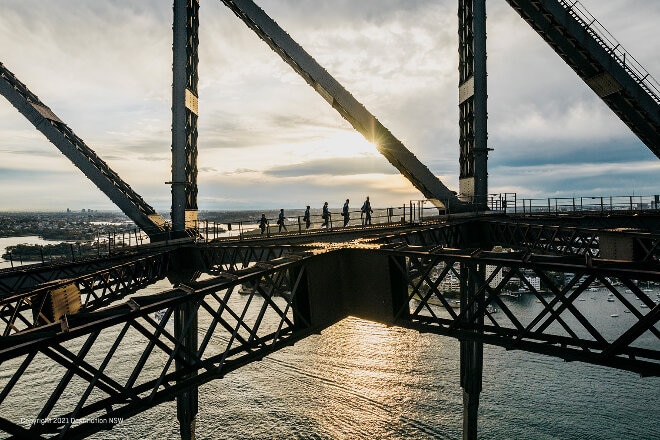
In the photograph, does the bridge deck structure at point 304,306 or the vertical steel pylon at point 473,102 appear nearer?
the bridge deck structure at point 304,306

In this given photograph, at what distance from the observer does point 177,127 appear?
74.8 ft

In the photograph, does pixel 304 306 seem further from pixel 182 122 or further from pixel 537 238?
pixel 182 122

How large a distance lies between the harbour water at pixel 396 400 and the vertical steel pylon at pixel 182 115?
27.2m

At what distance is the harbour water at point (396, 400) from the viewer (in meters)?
38.2

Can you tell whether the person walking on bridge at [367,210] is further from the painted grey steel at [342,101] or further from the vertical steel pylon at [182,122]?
the vertical steel pylon at [182,122]

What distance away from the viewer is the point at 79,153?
20969 mm

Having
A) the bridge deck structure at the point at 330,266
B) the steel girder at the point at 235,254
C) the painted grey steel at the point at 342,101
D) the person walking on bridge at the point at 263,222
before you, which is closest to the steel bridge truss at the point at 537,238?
the bridge deck structure at the point at 330,266

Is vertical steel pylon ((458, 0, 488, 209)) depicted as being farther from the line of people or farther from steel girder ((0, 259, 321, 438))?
steel girder ((0, 259, 321, 438))

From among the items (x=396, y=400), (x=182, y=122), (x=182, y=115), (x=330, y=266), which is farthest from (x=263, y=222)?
(x=396, y=400)

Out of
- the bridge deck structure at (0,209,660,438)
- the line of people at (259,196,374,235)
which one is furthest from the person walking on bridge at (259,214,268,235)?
the bridge deck structure at (0,209,660,438)

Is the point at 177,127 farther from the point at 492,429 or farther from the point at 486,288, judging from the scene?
the point at 492,429

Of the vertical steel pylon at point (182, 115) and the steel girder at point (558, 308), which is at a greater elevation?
the vertical steel pylon at point (182, 115)

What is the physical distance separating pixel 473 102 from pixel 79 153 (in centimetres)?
2580

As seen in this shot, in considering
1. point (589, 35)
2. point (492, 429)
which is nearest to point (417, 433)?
point (492, 429)
